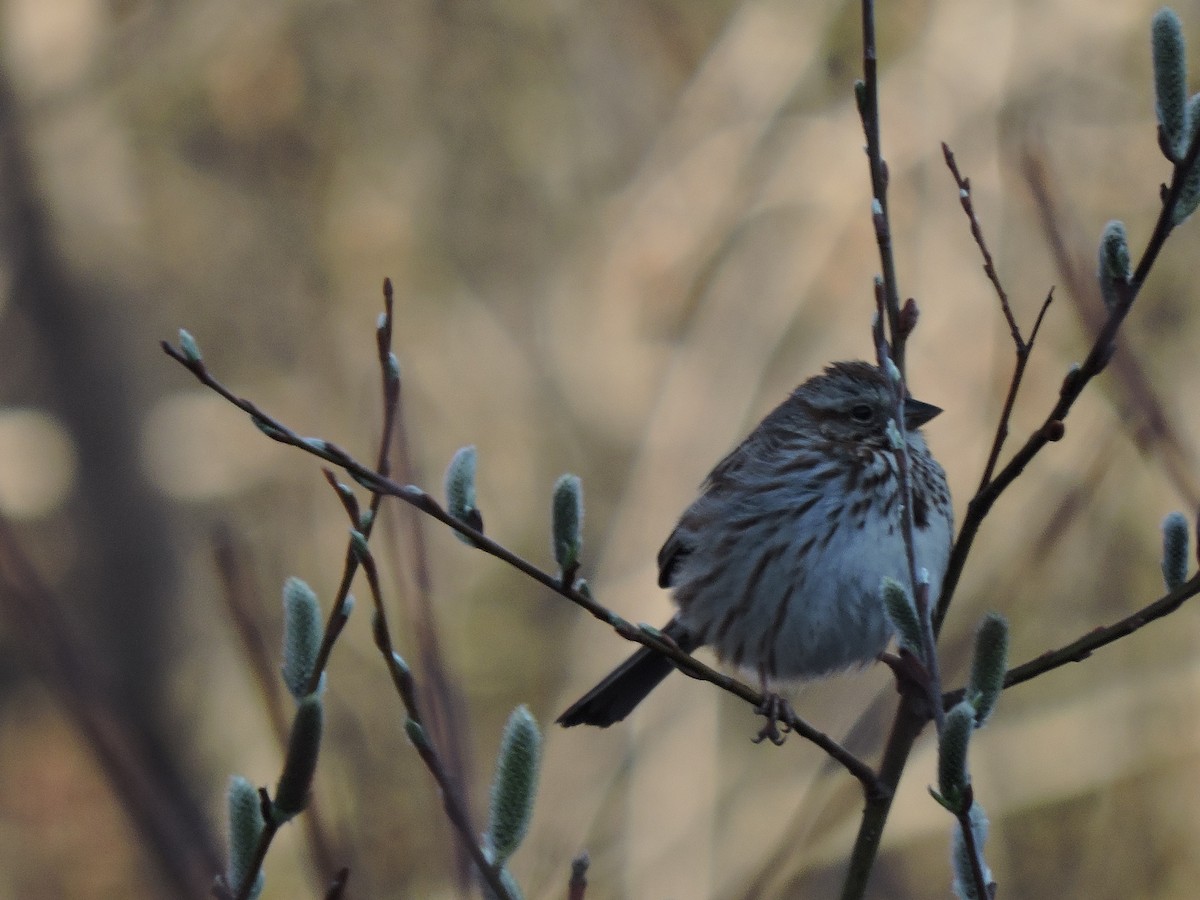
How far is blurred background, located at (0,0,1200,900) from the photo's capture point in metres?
7.58

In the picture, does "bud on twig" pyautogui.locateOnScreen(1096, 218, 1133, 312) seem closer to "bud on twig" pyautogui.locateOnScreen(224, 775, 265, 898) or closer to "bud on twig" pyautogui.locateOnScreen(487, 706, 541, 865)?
"bud on twig" pyautogui.locateOnScreen(487, 706, 541, 865)

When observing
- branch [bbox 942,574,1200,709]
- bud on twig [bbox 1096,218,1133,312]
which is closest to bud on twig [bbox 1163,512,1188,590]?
branch [bbox 942,574,1200,709]

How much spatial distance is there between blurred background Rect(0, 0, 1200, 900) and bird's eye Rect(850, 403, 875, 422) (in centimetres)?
116

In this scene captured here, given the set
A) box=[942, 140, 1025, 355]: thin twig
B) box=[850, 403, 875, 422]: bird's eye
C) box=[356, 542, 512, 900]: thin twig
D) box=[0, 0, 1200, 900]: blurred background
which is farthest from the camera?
box=[0, 0, 1200, 900]: blurred background

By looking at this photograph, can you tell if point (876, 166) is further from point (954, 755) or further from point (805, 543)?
point (805, 543)

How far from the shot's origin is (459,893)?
1.86 m

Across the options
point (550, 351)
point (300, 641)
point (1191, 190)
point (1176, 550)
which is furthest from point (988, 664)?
point (550, 351)

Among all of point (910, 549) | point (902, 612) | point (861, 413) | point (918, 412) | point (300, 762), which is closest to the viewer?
point (300, 762)

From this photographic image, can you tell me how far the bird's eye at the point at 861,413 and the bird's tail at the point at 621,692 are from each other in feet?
2.73

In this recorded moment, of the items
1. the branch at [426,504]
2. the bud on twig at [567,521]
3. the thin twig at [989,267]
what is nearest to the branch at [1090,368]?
the thin twig at [989,267]

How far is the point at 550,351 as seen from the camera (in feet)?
36.1

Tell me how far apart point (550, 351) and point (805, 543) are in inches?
271

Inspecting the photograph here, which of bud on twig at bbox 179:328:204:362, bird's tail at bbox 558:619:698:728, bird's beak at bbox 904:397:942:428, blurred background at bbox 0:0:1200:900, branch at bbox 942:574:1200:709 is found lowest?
branch at bbox 942:574:1200:709

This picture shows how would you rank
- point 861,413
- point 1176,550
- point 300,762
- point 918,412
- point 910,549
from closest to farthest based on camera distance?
point 300,762 → point 910,549 → point 1176,550 → point 918,412 → point 861,413
